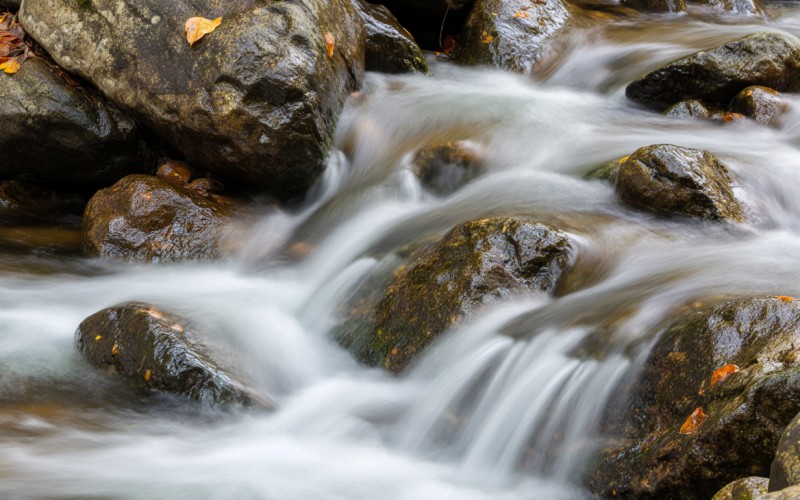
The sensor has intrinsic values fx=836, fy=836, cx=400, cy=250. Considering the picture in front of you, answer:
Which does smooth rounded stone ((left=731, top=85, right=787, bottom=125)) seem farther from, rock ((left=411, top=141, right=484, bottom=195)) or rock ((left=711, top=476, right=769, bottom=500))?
rock ((left=711, top=476, right=769, bottom=500))

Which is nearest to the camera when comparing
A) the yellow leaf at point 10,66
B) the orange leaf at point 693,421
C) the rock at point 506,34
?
the orange leaf at point 693,421

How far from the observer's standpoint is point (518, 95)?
7918mm

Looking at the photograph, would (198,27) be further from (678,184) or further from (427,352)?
(678,184)

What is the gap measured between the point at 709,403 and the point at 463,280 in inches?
66.4

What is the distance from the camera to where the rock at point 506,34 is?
847 centimetres

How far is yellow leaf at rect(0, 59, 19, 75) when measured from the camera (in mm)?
6574

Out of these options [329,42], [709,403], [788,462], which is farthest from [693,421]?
[329,42]

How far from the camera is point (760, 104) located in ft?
22.7

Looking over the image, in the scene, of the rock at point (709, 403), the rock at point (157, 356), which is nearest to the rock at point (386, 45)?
the rock at point (157, 356)

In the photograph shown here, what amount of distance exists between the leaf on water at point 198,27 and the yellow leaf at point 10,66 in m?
1.55

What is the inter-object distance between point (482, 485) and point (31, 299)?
3.40m

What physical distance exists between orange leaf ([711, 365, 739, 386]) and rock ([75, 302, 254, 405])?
7.72ft

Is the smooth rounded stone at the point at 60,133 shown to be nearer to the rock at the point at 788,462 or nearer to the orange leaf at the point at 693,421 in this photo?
the orange leaf at the point at 693,421

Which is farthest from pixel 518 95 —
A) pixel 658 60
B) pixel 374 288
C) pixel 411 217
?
pixel 374 288
